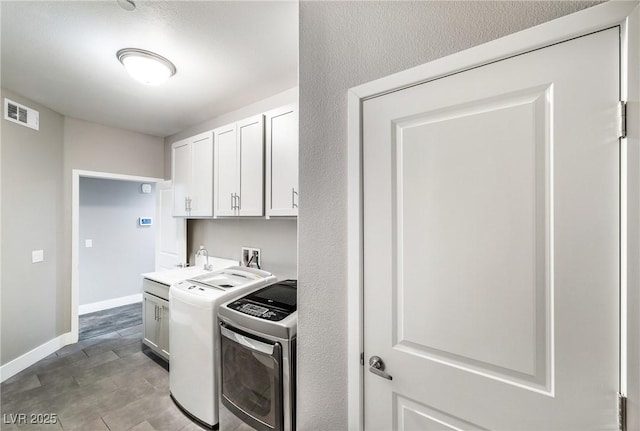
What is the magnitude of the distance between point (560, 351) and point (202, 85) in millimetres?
2822

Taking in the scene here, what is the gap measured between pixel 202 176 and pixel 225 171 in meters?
0.39

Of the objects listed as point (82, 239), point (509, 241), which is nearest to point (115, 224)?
point (82, 239)

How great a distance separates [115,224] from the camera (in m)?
4.41

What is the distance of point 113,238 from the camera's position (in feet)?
14.4

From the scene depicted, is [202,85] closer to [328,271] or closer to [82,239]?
[328,271]

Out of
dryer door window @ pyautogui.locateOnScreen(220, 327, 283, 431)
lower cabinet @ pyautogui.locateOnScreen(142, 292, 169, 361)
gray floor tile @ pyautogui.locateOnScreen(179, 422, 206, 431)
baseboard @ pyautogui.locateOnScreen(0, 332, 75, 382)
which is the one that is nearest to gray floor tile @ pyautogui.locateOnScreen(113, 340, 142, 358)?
lower cabinet @ pyautogui.locateOnScreen(142, 292, 169, 361)

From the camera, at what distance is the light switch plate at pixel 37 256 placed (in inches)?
106

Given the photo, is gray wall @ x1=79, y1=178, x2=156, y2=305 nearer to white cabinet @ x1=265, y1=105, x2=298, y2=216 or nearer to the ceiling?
the ceiling

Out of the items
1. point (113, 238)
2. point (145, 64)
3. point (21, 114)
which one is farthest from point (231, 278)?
point (113, 238)

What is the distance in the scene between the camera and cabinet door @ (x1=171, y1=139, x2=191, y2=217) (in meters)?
2.87

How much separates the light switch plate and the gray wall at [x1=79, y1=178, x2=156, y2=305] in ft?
4.68

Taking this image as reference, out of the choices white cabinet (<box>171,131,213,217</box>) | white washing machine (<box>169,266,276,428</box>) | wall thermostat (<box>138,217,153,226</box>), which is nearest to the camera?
white washing machine (<box>169,266,276,428</box>)

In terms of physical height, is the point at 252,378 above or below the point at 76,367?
above

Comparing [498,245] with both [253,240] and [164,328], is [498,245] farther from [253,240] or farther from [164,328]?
[164,328]
